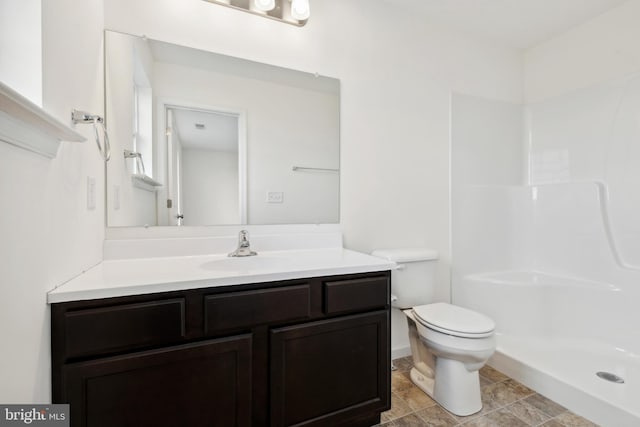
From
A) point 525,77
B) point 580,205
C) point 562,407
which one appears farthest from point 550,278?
point 525,77

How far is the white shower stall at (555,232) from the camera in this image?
188 cm

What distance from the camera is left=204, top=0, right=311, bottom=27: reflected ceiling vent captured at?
1.61 metres

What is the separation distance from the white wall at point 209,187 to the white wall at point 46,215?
0.40 metres

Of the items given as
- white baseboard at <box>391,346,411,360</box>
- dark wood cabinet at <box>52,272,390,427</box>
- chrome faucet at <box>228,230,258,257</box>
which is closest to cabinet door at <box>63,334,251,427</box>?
dark wood cabinet at <box>52,272,390,427</box>

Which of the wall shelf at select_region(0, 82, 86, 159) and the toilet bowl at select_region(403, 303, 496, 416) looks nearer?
the wall shelf at select_region(0, 82, 86, 159)

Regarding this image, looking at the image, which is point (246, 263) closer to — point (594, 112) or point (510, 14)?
point (510, 14)

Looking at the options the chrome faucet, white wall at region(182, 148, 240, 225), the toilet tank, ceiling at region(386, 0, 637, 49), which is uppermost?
ceiling at region(386, 0, 637, 49)

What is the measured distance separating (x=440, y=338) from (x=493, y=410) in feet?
1.57

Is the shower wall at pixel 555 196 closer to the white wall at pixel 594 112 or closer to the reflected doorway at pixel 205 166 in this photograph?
the white wall at pixel 594 112

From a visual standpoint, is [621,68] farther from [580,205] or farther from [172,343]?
[172,343]

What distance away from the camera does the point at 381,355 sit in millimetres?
1361

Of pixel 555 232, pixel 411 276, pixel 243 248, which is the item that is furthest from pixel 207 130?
pixel 555 232

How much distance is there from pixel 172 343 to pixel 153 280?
0.73 feet

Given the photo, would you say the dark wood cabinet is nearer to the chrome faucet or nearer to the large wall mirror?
the chrome faucet
